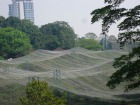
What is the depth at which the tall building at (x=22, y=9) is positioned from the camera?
172 meters

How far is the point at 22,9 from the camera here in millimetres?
175500

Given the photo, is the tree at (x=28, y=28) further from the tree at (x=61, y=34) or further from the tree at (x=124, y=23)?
the tree at (x=124, y=23)

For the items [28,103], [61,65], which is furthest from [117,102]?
[61,65]

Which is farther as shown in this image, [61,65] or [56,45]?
[56,45]

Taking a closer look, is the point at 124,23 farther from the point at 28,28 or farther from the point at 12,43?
the point at 28,28

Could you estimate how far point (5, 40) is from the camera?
41.6 metres

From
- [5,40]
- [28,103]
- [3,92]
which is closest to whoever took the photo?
[28,103]

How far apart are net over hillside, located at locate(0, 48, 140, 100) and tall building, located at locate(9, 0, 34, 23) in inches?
5531

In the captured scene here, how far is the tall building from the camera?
171500mm

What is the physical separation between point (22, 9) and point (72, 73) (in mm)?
160049

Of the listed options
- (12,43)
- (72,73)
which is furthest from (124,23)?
(12,43)

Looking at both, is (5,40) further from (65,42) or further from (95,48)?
(95,48)

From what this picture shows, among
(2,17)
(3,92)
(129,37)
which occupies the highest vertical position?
(2,17)

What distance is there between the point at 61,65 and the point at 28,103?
710 inches
